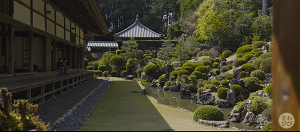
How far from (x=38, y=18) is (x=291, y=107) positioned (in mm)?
8624

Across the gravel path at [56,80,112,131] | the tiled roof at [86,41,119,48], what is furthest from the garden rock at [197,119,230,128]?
the tiled roof at [86,41,119,48]

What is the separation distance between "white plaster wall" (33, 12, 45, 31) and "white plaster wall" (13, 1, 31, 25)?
50 centimetres

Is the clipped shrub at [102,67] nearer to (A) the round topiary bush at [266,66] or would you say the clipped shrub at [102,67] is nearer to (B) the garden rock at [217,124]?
(A) the round topiary bush at [266,66]

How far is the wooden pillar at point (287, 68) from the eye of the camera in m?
2.75

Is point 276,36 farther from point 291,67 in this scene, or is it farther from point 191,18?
point 191,18

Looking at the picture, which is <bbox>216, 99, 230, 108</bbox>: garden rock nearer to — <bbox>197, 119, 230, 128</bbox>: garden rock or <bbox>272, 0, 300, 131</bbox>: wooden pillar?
<bbox>197, 119, 230, 128</bbox>: garden rock

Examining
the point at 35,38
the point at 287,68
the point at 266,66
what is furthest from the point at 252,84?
the point at 35,38

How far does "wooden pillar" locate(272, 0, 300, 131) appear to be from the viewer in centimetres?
275

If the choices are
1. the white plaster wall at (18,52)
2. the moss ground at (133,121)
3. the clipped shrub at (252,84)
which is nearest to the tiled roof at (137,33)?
the white plaster wall at (18,52)

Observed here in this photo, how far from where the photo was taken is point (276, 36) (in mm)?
2881

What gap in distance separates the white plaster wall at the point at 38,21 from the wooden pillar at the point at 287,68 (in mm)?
7949

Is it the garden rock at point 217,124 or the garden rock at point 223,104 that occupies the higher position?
the garden rock at point 217,124

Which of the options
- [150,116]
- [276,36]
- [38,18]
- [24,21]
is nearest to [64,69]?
[38,18]

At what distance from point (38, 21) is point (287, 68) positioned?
8439mm
